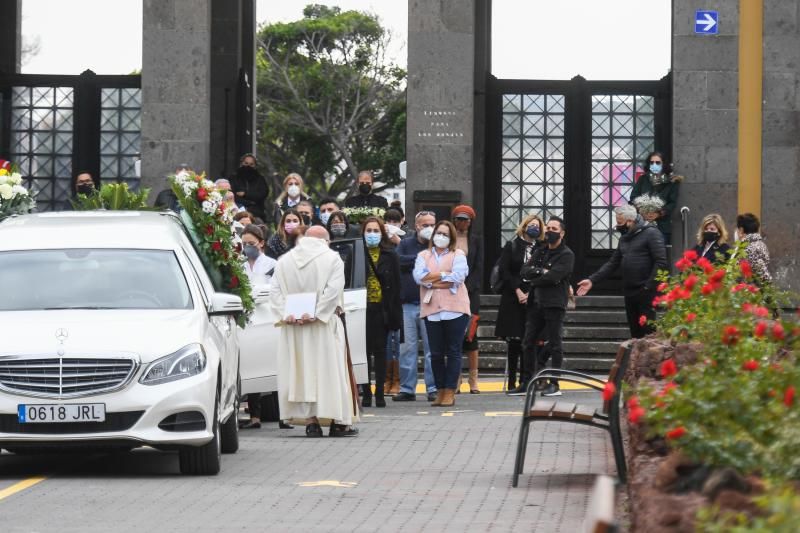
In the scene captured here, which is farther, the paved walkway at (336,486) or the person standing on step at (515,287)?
the person standing on step at (515,287)

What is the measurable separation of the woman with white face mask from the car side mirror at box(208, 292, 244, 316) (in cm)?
708

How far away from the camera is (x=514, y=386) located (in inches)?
843

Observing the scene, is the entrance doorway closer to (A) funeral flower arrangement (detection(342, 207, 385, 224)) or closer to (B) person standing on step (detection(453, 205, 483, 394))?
(A) funeral flower arrangement (detection(342, 207, 385, 224))

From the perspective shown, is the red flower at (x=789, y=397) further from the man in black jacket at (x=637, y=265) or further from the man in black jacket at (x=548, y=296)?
the man in black jacket at (x=548, y=296)

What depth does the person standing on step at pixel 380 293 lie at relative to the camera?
20047mm

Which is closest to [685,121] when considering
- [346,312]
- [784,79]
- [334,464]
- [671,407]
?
[784,79]

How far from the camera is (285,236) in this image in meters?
20.4

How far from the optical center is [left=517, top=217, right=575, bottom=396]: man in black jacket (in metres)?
20.4

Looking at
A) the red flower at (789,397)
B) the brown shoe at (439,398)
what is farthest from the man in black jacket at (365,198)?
the red flower at (789,397)

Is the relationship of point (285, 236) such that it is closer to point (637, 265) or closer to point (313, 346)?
point (637, 265)

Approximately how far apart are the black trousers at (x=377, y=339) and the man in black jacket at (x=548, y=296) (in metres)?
1.71

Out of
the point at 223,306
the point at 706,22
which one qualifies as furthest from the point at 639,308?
the point at 223,306

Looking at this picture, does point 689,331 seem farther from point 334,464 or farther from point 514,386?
point 514,386

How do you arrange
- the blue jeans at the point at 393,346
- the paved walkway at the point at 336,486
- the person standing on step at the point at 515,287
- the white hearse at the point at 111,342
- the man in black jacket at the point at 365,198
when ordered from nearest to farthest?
the paved walkway at the point at 336,486 → the white hearse at the point at 111,342 → the person standing on step at the point at 515,287 → the blue jeans at the point at 393,346 → the man in black jacket at the point at 365,198
